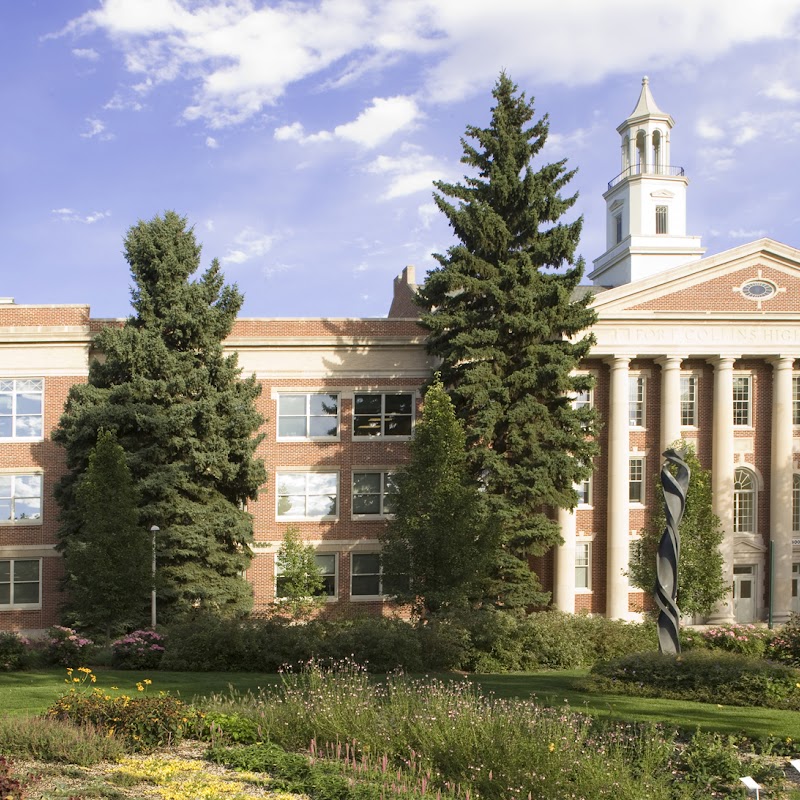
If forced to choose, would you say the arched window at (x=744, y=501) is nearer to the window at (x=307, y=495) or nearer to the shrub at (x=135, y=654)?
the window at (x=307, y=495)

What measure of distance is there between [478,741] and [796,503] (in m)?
30.7

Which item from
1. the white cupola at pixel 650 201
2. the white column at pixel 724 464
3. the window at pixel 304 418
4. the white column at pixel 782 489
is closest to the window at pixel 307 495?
the window at pixel 304 418

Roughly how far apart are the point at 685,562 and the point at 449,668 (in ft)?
39.0

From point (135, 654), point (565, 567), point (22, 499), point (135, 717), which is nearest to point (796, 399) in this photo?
point (565, 567)

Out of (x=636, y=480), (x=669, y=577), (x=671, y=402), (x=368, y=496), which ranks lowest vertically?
(x=669, y=577)

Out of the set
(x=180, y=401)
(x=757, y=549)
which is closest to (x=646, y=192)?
(x=757, y=549)

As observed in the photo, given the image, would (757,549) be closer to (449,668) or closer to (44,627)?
(449,668)

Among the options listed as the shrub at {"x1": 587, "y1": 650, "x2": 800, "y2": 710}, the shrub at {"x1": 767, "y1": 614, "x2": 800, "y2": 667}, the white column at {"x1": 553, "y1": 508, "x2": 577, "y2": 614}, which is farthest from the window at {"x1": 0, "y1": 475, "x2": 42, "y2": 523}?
the shrub at {"x1": 767, "y1": 614, "x2": 800, "y2": 667}

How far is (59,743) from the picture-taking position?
10828 millimetres

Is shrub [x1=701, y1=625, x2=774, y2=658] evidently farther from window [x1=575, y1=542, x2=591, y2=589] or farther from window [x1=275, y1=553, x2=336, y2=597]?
window [x1=275, y1=553, x2=336, y2=597]

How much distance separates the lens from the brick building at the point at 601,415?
33969mm

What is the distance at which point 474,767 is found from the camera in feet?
30.9

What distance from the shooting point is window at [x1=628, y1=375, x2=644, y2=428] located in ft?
120

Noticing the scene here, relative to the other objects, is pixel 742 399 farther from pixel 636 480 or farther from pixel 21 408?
pixel 21 408
